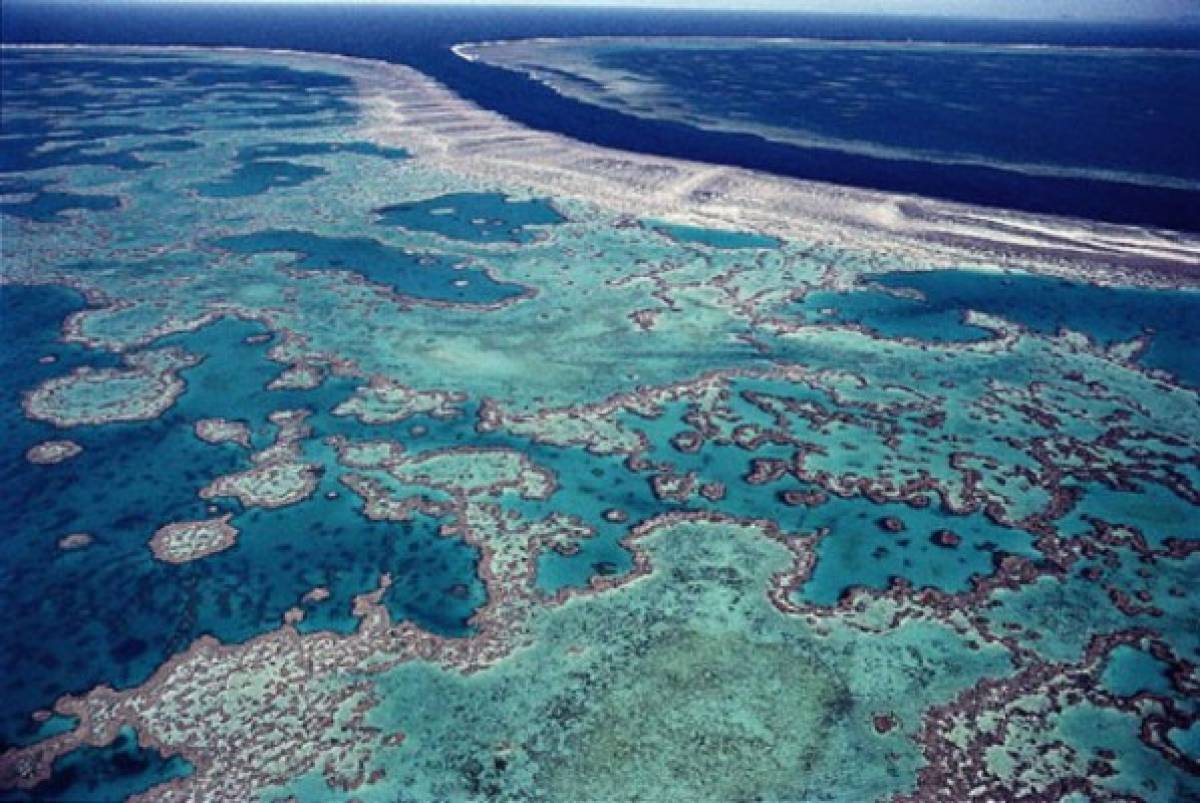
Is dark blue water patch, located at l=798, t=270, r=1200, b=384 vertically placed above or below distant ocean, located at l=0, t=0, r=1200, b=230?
below

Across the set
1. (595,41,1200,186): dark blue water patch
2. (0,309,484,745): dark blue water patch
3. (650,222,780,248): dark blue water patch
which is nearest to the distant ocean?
(595,41,1200,186): dark blue water patch

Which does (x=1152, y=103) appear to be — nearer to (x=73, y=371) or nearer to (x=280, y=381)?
(x=280, y=381)

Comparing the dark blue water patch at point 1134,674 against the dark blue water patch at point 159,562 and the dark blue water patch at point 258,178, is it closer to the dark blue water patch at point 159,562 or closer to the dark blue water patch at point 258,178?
the dark blue water patch at point 159,562

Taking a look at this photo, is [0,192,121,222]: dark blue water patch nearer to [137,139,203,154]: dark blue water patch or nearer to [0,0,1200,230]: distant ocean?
[137,139,203,154]: dark blue water patch

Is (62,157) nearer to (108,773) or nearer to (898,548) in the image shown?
(108,773)

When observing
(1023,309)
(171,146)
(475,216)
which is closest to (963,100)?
(1023,309)

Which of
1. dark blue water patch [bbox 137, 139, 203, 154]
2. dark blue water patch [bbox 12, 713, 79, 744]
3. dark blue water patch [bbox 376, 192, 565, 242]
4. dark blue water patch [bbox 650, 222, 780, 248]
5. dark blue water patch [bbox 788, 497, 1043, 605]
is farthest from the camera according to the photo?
dark blue water patch [bbox 137, 139, 203, 154]

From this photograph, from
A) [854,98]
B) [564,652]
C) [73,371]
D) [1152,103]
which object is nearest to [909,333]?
[564,652]
